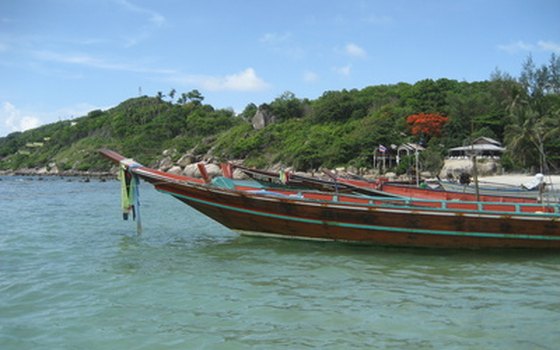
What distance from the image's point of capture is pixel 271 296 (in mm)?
7785

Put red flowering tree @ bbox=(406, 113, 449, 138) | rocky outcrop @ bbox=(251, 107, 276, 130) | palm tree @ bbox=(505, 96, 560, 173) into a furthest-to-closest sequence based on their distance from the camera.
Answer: rocky outcrop @ bbox=(251, 107, 276, 130) < red flowering tree @ bbox=(406, 113, 449, 138) < palm tree @ bbox=(505, 96, 560, 173)

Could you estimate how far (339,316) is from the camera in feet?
22.2

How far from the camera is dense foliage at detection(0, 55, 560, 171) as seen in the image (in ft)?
140

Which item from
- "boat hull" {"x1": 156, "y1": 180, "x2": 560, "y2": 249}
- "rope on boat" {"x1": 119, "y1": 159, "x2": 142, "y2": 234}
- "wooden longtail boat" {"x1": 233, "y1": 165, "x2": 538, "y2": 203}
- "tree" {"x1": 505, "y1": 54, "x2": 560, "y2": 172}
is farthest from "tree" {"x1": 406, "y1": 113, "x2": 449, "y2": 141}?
"rope on boat" {"x1": 119, "y1": 159, "x2": 142, "y2": 234}

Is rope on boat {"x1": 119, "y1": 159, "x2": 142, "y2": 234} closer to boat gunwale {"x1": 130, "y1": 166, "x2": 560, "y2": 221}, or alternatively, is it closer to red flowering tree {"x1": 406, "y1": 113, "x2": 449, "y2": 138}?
boat gunwale {"x1": 130, "y1": 166, "x2": 560, "y2": 221}

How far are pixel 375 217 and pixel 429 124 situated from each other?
40107mm

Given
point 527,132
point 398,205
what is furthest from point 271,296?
point 527,132

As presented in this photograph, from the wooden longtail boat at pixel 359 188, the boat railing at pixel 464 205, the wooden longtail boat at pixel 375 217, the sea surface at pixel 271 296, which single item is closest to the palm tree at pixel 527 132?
the wooden longtail boat at pixel 359 188

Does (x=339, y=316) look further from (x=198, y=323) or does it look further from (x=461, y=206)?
(x=461, y=206)

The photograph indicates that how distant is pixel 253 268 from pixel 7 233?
33.0 feet

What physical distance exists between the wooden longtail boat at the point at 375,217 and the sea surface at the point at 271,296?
34 cm

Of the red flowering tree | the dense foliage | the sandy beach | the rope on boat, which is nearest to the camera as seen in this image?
the rope on boat

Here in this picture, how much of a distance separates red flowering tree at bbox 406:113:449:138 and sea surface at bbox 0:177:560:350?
39.2m

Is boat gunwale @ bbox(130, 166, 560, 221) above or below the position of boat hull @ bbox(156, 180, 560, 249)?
above
